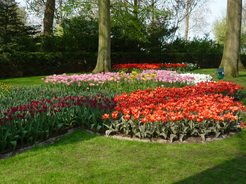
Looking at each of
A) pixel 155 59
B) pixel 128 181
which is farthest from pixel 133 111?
pixel 155 59

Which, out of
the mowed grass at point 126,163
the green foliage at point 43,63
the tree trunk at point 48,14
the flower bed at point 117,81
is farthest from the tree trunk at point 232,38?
the tree trunk at point 48,14

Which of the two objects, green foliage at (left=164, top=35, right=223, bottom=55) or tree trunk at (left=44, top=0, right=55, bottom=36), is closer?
tree trunk at (left=44, top=0, right=55, bottom=36)

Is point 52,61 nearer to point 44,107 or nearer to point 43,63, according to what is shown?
point 43,63

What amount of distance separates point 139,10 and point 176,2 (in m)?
16.0

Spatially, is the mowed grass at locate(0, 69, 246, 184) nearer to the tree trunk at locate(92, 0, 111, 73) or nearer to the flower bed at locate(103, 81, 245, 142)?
the flower bed at locate(103, 81, 245, 142)

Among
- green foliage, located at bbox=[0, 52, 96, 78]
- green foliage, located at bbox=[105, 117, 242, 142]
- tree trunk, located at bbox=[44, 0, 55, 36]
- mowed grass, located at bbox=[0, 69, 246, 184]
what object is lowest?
mowed grass, located at bbox=[0, 69, 246, 184]

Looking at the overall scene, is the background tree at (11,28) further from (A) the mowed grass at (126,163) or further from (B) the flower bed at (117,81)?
(A) the mowed grass at (126,163)

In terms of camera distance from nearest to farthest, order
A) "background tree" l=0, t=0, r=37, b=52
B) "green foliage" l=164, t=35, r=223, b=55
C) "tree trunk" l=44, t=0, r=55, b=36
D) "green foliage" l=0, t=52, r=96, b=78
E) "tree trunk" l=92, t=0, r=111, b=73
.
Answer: "tree trunk" l=92, t=0, r=111, b=73, "green foliage" l=0, t=52, r=96, b=78, "background tree" l=0, t=0, r=37, b=52, "tree trunk" l=44, t=0, r=55, b=36, "green foliage" l=164, t=35, r=223, b=55

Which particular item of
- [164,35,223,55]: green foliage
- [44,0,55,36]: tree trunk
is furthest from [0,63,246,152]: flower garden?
[164,35,223,55]: green foliage

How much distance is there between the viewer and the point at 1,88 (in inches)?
349

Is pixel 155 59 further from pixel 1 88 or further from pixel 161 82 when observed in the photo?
pixel 1 88

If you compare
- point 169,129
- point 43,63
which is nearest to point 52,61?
point 43,63

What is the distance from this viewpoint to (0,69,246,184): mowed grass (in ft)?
11.3

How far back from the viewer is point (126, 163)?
389cm
